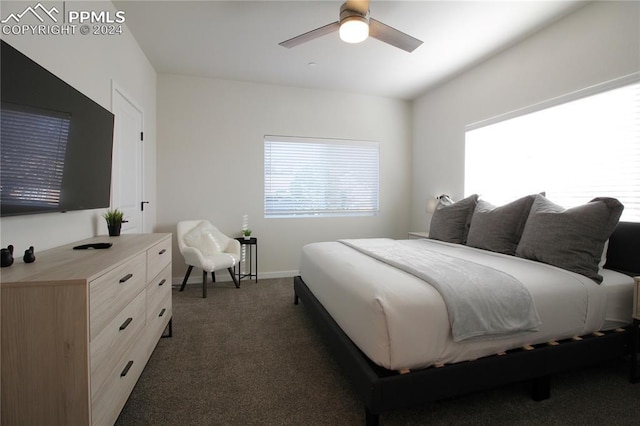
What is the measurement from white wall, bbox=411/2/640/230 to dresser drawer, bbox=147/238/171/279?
3.53 m

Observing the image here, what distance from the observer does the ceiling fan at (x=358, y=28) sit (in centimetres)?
211

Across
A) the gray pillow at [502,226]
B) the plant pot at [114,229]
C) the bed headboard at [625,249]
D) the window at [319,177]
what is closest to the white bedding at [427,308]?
the bed headboard at [625,249]

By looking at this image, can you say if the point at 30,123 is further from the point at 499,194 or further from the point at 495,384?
the point at 499,194

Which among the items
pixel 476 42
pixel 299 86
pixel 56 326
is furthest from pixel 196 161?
pixel 476 42

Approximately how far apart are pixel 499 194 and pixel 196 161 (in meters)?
3.96

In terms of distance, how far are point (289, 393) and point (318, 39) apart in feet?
10.5

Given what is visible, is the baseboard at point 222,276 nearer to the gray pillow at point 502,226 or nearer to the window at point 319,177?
the window at point 319,177

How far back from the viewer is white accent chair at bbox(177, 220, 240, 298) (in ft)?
11.0

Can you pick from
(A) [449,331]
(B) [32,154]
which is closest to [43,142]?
(B) [32,154]

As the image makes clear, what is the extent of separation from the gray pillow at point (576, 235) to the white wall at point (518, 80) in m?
1.22

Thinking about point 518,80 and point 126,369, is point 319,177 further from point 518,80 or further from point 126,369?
point 126,369

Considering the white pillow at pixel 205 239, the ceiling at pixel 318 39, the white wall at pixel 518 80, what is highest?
the ceiling at pixel 318 39

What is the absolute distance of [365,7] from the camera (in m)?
2.11

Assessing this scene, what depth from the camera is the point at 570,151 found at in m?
2.67
